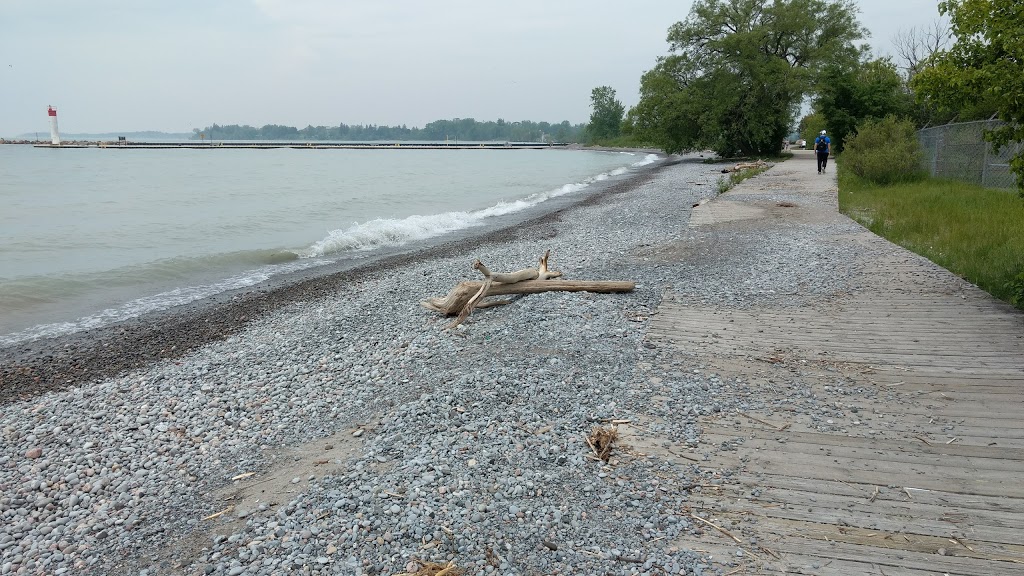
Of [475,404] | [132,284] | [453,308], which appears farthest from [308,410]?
[132,284]

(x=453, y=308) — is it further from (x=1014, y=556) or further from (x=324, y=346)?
(x=1014, y=556)

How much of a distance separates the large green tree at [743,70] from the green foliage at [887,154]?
22905mm

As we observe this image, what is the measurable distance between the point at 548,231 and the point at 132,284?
10952 mm

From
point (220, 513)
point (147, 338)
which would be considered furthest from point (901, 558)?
point (147, 338)

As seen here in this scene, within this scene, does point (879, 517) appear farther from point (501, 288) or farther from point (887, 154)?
point (887, 154)

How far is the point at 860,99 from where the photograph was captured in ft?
113

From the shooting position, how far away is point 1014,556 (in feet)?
10.5

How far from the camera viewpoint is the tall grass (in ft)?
27.5

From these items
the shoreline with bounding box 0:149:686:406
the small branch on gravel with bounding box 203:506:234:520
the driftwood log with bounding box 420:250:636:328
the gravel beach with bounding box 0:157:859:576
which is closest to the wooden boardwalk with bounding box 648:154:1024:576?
the gravel beach with bounding box 0:157:859:576

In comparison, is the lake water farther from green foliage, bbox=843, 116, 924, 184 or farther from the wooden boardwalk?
green foliage, bbox=843, 116, 924, 184

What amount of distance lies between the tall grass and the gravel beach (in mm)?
1745

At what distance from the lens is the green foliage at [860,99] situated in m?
34.0

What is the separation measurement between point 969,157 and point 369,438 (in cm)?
2019

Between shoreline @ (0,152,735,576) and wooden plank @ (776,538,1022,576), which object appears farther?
shoreline @ (0,152,735,576)
